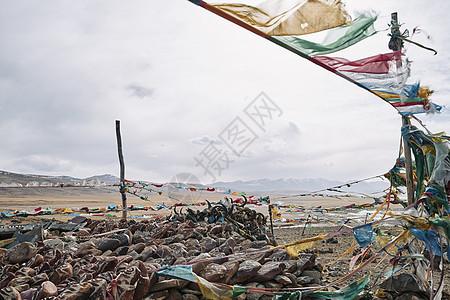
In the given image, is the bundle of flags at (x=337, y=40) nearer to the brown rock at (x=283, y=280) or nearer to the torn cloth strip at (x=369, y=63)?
Result: the torn cloth strip at (x=369, y=63)

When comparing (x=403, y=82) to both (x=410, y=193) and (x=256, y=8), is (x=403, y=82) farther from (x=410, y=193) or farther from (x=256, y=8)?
(x=256, y=8)

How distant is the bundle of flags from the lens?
11.6 feet

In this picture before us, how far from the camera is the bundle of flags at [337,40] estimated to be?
354 cm

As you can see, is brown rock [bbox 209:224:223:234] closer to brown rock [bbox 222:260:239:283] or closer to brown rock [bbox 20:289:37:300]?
brown rock [bbox 222:260:239:283]

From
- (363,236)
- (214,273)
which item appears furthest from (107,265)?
(363,236)

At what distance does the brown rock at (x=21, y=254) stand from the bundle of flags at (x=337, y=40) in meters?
3.41

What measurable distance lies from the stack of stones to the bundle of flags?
244 cm

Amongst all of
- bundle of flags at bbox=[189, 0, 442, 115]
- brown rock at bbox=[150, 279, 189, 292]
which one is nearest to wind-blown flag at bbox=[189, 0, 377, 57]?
bundle of flags at bbox=[189, 0, 442, 115]

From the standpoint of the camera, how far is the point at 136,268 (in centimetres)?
315

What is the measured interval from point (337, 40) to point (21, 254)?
4.64 metres

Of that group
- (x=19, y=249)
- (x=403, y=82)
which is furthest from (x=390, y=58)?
(x=19, y=249)

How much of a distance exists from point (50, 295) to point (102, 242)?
1865mm

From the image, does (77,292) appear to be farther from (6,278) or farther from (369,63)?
(369,63)

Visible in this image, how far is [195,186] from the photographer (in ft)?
37.5
